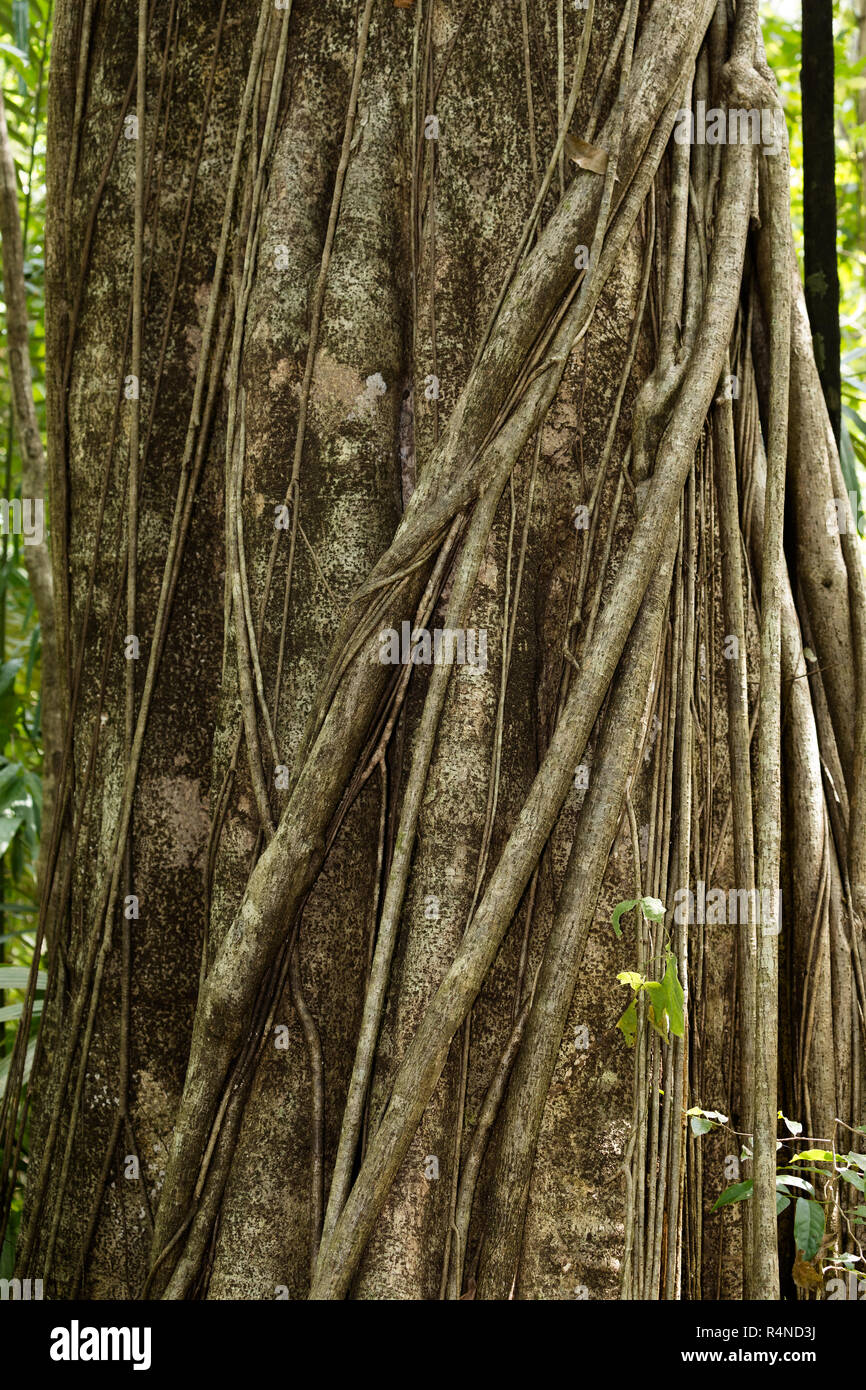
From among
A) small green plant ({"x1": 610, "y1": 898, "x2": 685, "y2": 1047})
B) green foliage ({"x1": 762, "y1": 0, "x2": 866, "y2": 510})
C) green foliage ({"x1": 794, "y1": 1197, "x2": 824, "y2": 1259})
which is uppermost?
green foliage ({"x1": 762, "y1": 0, "x2": 866, "y2": 510})

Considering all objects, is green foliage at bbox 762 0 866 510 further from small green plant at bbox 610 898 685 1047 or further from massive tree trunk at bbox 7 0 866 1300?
small green plant at bbox 610 898 685 1047

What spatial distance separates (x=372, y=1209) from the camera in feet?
5.04

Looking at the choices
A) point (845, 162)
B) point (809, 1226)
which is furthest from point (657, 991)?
point (845, 162)

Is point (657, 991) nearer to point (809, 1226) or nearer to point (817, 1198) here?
point (809, 1226)

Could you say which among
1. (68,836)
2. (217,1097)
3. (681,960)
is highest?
(68,836)

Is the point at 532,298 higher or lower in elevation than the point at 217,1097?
higher

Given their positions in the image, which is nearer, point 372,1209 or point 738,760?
point 372,1209

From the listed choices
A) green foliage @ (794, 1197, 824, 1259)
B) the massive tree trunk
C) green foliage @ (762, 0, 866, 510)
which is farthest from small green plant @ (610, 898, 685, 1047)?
green foliage @ (762, 0, 866, 510)

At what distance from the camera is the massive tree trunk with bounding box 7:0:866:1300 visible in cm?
163

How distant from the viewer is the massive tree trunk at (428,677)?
1628mm

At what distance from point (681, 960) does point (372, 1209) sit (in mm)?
538

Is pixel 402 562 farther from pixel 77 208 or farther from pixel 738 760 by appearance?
pixel 77 208

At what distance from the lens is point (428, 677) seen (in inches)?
67.8

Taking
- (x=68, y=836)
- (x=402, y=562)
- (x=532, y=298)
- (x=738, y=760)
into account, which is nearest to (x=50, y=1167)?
(x=68, y=836)
